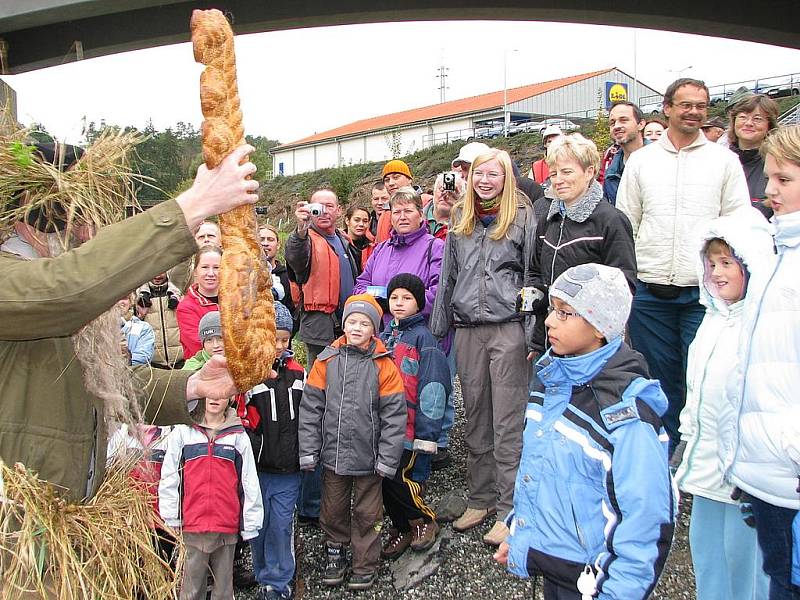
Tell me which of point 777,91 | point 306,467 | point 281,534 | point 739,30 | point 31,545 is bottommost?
point 281,534

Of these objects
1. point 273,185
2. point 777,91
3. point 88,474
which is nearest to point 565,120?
point 777,91

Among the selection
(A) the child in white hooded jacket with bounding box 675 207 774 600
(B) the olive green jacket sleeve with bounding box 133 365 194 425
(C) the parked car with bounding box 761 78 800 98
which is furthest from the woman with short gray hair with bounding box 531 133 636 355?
(C) the parked car with bounding box 761 78 800 98

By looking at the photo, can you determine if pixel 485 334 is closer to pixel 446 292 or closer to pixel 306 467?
pixel 446 292

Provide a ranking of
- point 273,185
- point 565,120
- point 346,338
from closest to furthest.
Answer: point 346,338
point 565,120
point 273,185

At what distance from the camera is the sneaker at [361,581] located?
402 cm

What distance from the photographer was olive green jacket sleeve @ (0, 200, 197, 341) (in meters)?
1.58

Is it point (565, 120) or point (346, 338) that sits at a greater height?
point (565, 120)

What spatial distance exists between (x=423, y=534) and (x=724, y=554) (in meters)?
1.91

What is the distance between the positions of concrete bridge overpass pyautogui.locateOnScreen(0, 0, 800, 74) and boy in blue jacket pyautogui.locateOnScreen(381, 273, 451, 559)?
6232mm

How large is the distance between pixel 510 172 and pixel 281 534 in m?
2.74

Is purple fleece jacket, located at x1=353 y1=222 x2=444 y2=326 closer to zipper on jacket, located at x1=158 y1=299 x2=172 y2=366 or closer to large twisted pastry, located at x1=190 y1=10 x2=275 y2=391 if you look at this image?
zipper on jacket, located at x1=158 y1=299 x2=172 y2=366

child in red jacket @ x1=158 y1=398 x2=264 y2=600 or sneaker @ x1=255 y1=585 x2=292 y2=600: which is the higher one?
child in red jacket @ x1=158 y1=398 x2=264 y2=600

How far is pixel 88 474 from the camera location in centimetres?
199

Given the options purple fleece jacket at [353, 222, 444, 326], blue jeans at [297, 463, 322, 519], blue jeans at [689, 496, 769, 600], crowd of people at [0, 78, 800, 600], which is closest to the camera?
crowd of people at [0, 78, 800, 600]
